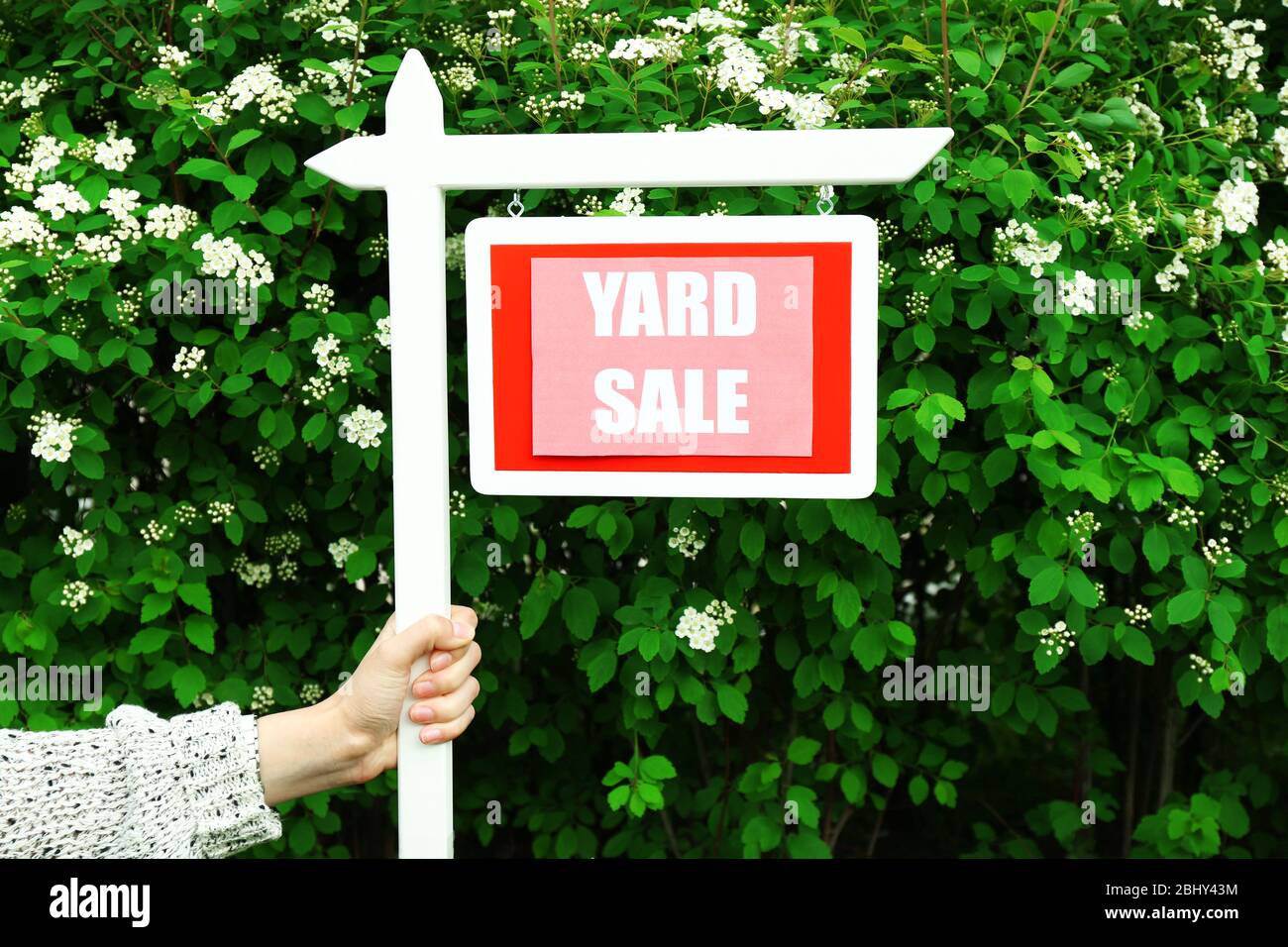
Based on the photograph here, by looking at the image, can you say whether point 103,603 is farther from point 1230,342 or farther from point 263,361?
point 1230,342

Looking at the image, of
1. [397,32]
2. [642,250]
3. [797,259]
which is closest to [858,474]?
[797,259]

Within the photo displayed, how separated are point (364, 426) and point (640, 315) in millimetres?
861

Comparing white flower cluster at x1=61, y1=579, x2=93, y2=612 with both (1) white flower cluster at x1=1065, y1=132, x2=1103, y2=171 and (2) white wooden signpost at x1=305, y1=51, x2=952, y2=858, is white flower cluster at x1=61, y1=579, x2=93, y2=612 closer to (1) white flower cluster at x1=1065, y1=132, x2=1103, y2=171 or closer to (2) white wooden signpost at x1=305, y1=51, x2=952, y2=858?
(2) white wooden signpost at x1=305, y1=51, x2=952, y2=858

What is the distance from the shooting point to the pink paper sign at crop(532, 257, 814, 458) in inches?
54.1

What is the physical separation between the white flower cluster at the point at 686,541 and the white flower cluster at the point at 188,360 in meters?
0.98

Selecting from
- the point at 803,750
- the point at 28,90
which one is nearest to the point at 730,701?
the point at 803,750

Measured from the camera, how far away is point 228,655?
2279mm

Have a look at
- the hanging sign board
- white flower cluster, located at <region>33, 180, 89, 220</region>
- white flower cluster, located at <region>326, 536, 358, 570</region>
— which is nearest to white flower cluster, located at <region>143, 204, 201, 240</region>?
white flower cluster, located at <region>33, 180, 89, 220</region>

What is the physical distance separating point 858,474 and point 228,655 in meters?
1.52

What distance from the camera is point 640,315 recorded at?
1389 millimetres

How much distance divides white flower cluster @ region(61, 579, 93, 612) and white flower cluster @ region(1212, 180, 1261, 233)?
2322 mm

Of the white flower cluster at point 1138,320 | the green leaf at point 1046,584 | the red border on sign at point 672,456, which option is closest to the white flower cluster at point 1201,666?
the green leaf at point 1046,584

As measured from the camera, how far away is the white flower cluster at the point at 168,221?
2.01m

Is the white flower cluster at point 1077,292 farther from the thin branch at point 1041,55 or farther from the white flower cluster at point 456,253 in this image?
the white flower cluster at point 456,253
